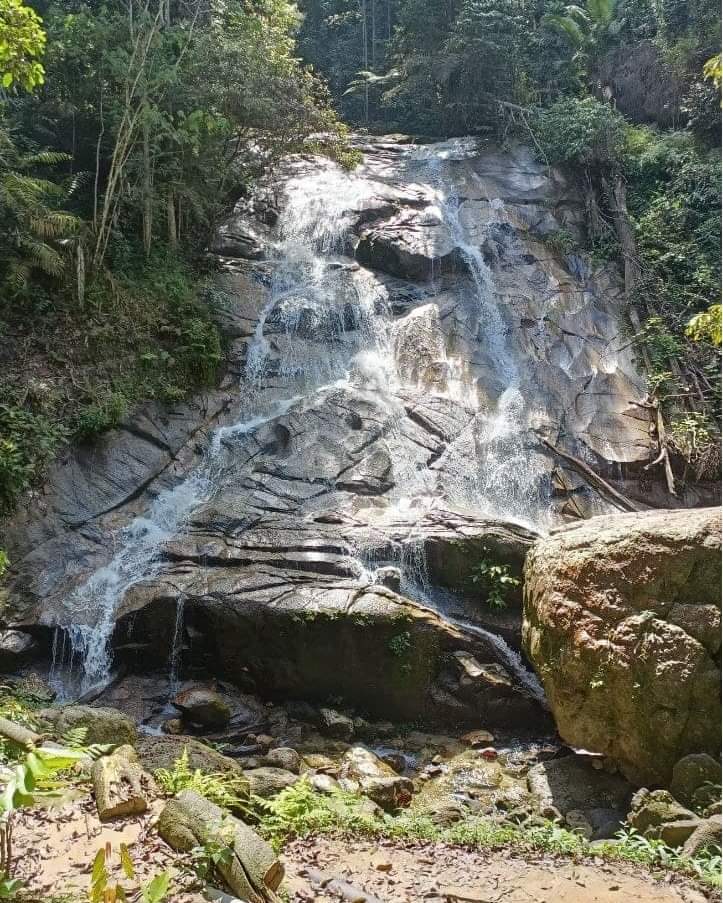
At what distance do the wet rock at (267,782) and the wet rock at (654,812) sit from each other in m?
3.29

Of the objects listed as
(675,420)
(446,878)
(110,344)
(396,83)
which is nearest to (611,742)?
(446,878)

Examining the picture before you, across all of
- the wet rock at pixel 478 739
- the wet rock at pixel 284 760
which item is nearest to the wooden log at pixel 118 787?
the wet rock at pixel 284 760

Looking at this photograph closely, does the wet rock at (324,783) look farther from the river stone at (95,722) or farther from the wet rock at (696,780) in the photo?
the wet rock at (696,780)

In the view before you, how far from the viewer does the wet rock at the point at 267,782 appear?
6.16m

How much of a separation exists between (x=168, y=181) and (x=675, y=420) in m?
12.7

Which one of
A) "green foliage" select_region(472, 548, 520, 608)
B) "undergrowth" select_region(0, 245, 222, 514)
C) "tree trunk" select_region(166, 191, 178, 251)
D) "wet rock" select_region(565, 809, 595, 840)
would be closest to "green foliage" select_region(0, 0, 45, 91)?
"undergrowth" select_region(0, 245, 222, 514)

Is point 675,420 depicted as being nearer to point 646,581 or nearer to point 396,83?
point 646,581

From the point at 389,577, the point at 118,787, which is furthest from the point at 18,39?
the point at 389,577

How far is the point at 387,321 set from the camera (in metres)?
16.2

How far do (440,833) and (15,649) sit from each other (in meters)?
6.52

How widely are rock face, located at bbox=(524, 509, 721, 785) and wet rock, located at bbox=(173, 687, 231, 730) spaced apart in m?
4.32

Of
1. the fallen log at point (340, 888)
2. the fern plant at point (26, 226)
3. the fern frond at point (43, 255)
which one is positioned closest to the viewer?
the fallen log at point (340, 888)

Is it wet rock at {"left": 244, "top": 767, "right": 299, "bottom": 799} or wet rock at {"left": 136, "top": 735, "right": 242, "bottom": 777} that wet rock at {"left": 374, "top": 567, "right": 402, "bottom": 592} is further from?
wet rock at {"left": 244, "top": 767, "right": 299, "bottom": 799}

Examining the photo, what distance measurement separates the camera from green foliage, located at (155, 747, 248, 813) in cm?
523
